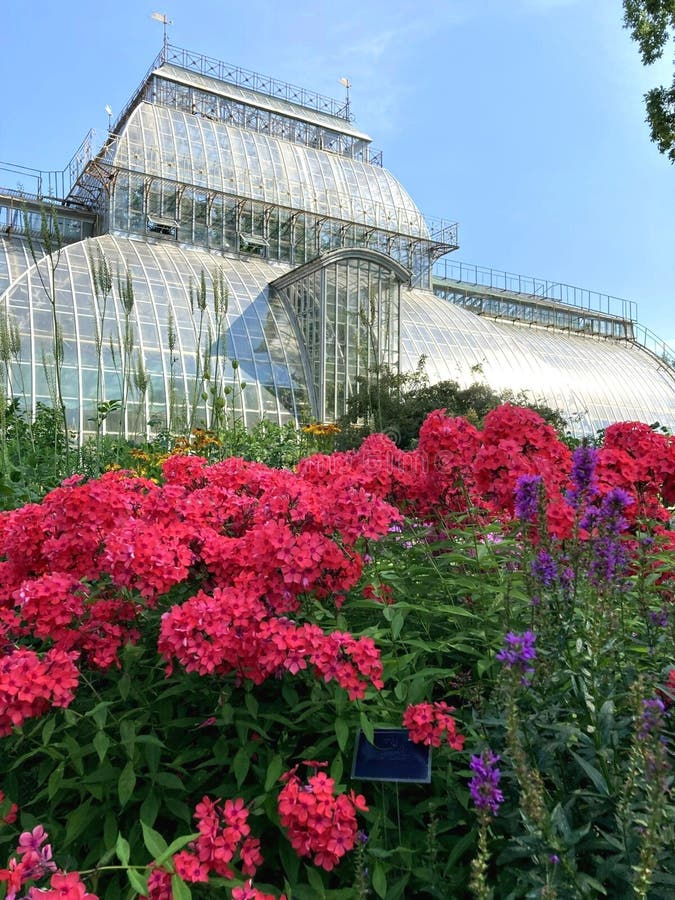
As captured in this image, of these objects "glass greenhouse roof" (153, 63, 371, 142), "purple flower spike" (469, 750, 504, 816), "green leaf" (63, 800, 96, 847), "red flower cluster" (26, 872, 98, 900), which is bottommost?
"green leaf" (63, 800, 96, 847)


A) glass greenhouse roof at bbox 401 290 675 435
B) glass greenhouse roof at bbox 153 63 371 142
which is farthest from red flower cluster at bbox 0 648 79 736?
glass greenhouse roof at bbox 153 63 371 142

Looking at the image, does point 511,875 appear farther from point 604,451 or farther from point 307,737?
point 604,451

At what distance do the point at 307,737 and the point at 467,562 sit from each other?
1.16m

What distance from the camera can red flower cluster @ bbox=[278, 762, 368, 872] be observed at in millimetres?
2043

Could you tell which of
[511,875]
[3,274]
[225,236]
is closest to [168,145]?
[225,236]

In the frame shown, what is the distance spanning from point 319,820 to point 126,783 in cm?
73

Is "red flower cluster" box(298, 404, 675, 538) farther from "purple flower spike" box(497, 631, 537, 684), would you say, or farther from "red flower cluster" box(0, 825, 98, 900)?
"red flower cluster" box(0, 825, 98, 900)

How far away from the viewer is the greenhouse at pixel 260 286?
18.3 m

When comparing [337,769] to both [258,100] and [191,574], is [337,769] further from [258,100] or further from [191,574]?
[258,100]

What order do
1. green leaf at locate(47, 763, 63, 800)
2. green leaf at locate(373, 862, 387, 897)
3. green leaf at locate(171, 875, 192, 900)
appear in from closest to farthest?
green leaf at locate(171, 875, 192, 900) < green leaf at locate(373, 862, 387, 897) < green leaf at locate(47, 763, 63, 800)

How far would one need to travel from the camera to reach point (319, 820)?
2.06m

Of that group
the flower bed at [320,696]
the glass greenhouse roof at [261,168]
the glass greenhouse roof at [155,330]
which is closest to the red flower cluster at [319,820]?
the flower bed at [320,696]

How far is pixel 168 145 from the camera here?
27438mm

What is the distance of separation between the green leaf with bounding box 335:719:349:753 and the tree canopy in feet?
47.8
